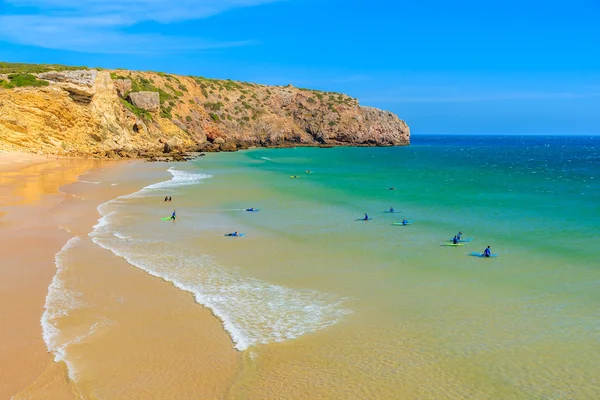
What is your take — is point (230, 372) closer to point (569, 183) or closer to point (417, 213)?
point (417, 213)

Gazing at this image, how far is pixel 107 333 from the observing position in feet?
31.0

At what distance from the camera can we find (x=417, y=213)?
25.4 m

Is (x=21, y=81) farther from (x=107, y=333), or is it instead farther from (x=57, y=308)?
(x=107, y=333)

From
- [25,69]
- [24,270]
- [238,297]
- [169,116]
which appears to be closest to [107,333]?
[238,297]

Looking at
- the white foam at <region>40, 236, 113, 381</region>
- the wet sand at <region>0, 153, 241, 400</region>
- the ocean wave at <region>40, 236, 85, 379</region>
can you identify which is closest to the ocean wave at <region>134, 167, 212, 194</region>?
the wet sand at <region>0, 153, 241, 400</region>

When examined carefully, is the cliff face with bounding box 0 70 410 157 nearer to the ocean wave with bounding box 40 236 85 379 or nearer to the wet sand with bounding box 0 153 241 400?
the wet sand with bounding box 0 153 241 400

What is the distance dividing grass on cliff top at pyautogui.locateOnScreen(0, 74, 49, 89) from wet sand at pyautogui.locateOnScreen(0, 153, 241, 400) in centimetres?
4145

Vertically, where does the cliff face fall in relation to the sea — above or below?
above

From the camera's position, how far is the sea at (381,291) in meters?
8.20

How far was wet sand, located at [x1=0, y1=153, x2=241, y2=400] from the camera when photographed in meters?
7.54

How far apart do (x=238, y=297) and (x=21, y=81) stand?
175ft

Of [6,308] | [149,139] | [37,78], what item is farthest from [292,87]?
[6,308]

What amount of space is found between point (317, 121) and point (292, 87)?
13.6 metres

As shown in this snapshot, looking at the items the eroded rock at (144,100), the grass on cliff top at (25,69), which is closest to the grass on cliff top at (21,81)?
the grass on cliff top at (25,69)
